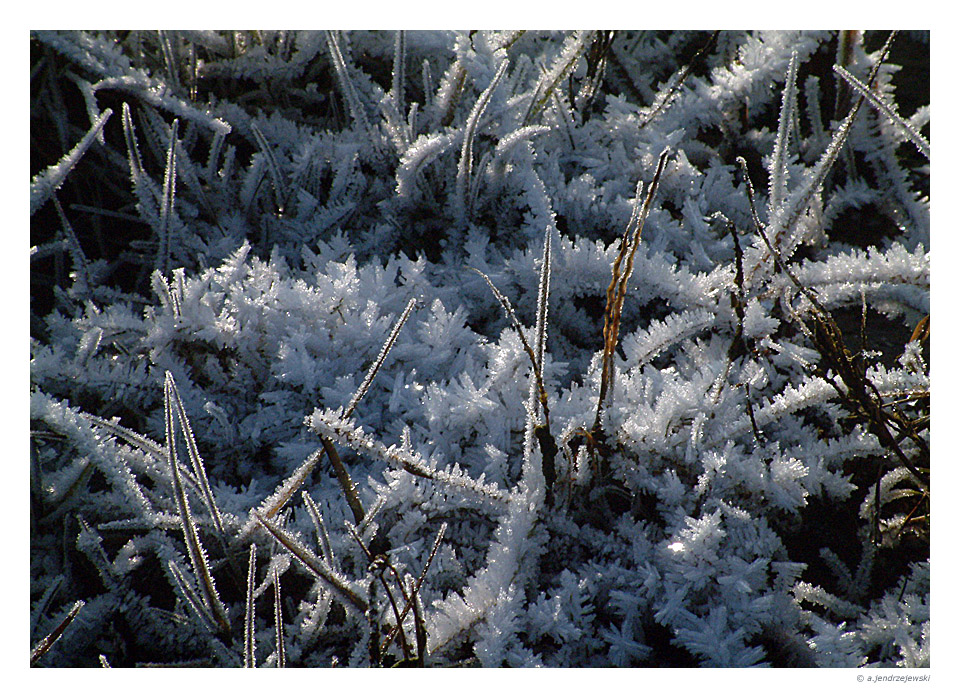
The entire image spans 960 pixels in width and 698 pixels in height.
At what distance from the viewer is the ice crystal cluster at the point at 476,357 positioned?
821 millimetres

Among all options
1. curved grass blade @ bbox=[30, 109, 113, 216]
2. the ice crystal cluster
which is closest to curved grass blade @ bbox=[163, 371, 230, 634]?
the ice crystal cluster

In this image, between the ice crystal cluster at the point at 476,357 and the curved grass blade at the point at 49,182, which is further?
the curved grass blade at the point at 49,182

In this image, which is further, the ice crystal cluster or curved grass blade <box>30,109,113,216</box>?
curved grass blade <box>30,109,113,216</box>

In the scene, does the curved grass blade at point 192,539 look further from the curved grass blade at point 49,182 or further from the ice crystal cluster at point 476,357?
the curved grass blade at point 49,182

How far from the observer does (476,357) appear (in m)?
1.06

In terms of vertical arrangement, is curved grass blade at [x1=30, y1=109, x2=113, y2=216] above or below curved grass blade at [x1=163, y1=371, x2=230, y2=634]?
above

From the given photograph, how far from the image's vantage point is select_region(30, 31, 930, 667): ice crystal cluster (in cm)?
82

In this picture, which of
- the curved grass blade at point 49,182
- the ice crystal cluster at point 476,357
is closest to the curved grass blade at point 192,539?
the ice crystal cluster at point 476,357

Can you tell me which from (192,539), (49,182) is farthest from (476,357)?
(49,182)

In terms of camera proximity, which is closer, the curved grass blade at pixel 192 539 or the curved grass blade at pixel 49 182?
the curved grass blade at pixel 192 539

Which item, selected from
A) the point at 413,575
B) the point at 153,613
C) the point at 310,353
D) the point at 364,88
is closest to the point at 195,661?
the point at 153,613

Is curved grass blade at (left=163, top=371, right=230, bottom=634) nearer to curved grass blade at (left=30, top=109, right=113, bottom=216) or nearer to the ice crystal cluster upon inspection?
the ice crystal cluster

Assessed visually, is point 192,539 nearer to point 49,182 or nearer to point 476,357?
point 476,357

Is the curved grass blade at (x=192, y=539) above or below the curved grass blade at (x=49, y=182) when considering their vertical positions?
below
